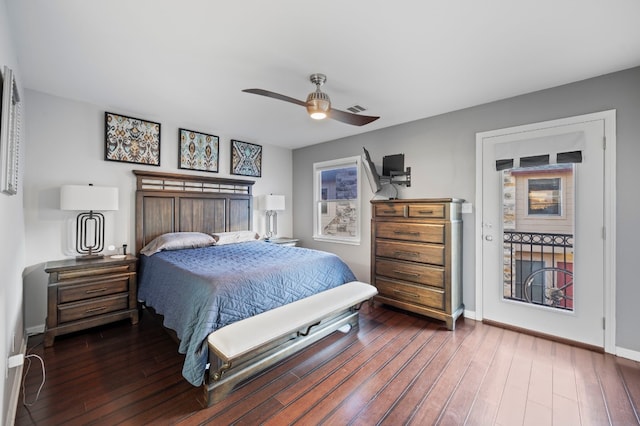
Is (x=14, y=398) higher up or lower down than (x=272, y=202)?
lower down

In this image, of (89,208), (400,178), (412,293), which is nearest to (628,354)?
(412,293)

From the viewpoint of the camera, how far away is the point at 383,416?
1.79m

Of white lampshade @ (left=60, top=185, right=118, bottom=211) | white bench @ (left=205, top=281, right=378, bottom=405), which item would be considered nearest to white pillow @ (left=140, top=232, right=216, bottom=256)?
white lampshade @ (left=60, top=185, right=118, bottom=211)

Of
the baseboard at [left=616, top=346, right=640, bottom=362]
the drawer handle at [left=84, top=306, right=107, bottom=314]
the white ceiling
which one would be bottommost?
the baseboard at [left=616, top=346, right=640, bottom=362]

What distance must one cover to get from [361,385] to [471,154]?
283 centimetres

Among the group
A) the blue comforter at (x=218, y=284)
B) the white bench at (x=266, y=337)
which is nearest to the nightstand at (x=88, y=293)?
the blue comforter at (x=218, y=284)

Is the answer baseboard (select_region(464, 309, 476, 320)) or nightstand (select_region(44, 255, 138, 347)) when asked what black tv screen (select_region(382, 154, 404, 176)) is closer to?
baseboard (select_region(464, 309, 476, 320))

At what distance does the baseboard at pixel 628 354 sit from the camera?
241 centimetres

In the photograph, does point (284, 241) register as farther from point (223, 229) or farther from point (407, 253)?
point (407, 253)

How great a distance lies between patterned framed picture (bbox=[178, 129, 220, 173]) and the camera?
4022 mm

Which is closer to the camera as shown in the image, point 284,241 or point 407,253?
point 407,253

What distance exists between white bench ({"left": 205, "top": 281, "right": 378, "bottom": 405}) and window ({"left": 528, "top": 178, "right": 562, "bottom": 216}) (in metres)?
2.06

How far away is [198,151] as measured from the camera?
4199 millimetres

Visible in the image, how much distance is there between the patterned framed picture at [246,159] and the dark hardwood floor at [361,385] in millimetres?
2754
